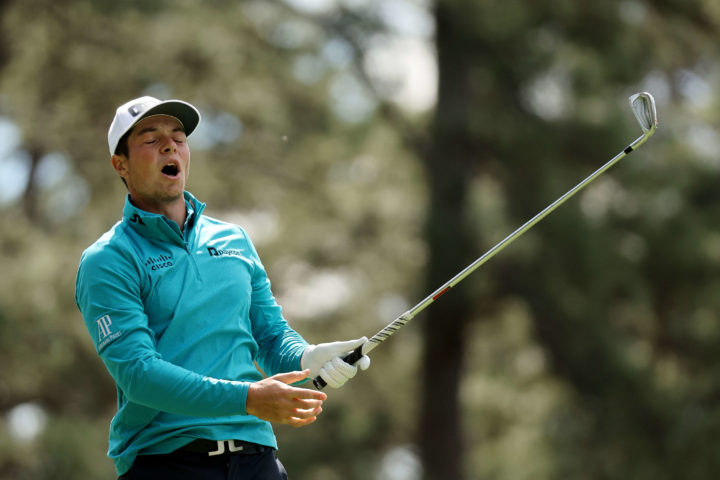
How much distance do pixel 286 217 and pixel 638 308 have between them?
4.02 m

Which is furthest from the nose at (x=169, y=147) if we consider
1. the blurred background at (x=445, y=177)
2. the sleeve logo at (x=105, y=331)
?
the blurred background at (x=445, y=177)

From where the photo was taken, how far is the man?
244cm

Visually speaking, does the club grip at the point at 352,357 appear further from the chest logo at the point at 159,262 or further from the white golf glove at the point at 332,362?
the chest logo at the point at 159,262

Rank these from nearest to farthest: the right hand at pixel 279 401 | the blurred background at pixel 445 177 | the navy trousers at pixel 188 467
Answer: the right hand at pixel 279 401 < the navy trousers at pixel 188 467 < the blurred background at pixel 445 177

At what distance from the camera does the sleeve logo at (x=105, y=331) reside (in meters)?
2.47

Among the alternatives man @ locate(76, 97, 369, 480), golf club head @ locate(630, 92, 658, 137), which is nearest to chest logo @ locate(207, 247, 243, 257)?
man @ locate(76, 97, 369, 480)

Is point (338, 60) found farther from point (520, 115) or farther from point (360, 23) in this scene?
point (520, 115)

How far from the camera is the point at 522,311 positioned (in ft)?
38.0

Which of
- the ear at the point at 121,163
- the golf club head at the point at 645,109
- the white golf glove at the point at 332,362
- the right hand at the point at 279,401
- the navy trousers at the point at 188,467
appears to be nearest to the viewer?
the right hand at the point at 279,401

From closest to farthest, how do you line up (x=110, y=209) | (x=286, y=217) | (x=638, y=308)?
(x=110, y=209) → (x=638, y=308) → (x=286, y=217)

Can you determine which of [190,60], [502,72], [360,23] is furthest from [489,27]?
[190,60]

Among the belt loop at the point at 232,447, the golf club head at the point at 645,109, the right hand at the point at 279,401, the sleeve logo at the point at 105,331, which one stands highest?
the golf club head at the point at 645,109

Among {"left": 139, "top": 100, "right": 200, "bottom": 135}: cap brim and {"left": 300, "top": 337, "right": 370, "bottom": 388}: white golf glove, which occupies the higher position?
{"left": 139, "top": 100, "right": 200, "bottom": 135}: cap brim

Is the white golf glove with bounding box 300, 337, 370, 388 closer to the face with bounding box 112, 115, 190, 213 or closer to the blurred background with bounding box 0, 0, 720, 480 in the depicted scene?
the face with bounding box 112, 115, 190, 213
